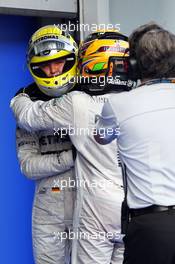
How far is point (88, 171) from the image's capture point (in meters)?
2.23

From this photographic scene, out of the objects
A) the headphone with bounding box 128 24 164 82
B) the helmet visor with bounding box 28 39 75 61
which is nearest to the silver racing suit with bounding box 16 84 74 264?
the helmet visor with bounding box 28 39 75 61

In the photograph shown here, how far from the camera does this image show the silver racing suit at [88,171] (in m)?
2.19

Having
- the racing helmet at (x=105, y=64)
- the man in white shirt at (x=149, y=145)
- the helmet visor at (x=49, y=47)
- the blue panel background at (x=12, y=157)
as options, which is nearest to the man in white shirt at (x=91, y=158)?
the racing helmet at (x=105, y=64)

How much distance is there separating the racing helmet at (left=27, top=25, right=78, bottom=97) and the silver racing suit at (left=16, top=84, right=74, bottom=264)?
0.64 ft

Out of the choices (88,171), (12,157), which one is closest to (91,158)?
(88,171)

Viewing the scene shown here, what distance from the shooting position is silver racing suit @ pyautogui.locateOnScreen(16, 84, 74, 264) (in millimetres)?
2262

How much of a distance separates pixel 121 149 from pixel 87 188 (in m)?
0.32

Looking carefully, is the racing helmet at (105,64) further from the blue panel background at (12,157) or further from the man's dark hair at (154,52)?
the blue panel background at (12,157)

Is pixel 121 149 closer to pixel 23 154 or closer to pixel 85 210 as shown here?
pixel 85 210

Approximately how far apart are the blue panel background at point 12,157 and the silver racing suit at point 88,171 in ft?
2.69
